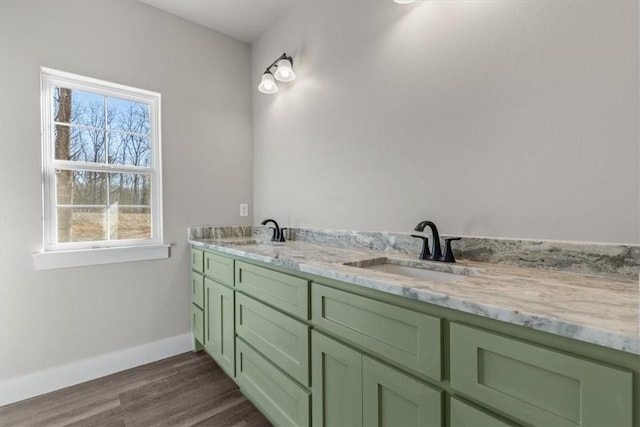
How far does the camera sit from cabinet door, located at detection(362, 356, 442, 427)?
76 cm

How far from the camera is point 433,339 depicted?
75 cm

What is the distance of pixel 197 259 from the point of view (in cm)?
228

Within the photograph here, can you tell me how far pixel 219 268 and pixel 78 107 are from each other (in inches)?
59.6

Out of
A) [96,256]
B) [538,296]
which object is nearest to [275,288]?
[538,296]

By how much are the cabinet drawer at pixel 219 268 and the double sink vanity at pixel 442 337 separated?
0.51 feet

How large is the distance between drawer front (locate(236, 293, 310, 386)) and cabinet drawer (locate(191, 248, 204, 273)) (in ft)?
2.19

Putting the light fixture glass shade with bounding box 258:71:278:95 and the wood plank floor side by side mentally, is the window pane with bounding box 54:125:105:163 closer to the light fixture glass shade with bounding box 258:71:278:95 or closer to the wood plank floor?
the light fixture glass shade with bounding box 258:71:278:95

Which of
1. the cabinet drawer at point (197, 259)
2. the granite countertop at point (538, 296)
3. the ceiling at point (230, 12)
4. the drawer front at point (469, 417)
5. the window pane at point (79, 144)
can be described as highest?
the ceiling at point (230, 12)

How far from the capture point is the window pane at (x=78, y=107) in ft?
6.37

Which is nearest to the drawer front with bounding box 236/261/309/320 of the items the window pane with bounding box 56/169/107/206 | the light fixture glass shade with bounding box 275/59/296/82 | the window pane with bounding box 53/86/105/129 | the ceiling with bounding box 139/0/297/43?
the window pane with bounding box 56/169/107/206

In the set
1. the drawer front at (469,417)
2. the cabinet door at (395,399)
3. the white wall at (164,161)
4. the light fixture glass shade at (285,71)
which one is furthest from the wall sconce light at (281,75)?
the drawer front at (469,417)

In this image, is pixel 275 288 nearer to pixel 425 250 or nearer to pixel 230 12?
pixel 425 250

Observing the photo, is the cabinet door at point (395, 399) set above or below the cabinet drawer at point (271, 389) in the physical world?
above

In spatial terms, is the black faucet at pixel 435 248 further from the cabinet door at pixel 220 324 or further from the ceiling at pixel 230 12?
the ceiling at pixel 230 12
